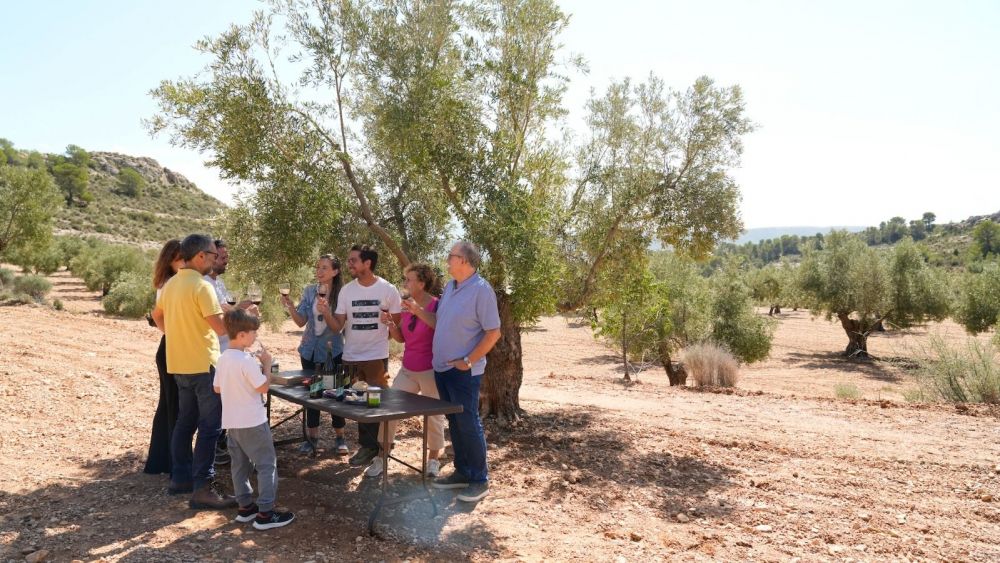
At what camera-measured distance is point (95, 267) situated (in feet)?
113

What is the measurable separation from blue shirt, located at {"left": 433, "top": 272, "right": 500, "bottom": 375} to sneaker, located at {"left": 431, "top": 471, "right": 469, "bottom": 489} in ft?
A: 3.68

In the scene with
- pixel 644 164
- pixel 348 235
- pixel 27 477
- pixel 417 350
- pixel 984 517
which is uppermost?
pixel 644 164

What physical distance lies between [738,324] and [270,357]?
22.0 m

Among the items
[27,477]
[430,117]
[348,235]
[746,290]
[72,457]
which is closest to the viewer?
[27,477]

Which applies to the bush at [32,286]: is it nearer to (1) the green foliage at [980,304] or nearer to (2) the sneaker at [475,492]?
(2) the sneaker at [475,492]

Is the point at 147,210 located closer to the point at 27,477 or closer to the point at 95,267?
the point at 95,267

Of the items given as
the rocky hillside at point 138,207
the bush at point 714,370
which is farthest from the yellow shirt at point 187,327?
the rocky hillside at point 138,207

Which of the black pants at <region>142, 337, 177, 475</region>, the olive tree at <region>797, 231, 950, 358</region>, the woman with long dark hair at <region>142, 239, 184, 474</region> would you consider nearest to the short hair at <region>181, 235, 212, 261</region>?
the woman with long dark hair at <region>142, 239, 184, 474</region>

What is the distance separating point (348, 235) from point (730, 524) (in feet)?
19.5

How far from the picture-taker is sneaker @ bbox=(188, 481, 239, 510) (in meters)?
5.46

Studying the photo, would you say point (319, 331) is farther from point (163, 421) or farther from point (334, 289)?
point (163, 421)

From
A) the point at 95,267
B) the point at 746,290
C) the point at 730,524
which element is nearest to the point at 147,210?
the point at 95,267

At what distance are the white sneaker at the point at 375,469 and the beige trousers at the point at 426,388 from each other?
0.32 m

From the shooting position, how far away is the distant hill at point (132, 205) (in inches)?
2398
